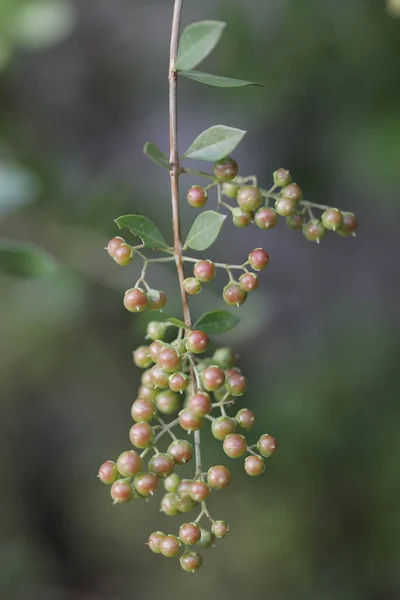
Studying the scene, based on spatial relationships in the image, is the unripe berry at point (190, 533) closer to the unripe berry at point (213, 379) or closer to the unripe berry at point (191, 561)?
the unripe berry at point (191, 561)

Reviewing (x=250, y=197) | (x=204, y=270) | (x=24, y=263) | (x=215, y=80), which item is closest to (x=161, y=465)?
(x=204, y=270)

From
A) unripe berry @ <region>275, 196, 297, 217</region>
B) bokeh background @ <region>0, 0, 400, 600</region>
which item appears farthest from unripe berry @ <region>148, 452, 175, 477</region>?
bokeh background @ <region>0, 0, 400, 600</region>

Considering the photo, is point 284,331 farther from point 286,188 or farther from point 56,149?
point 286,188

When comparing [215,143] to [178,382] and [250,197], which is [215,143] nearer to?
[250,197]

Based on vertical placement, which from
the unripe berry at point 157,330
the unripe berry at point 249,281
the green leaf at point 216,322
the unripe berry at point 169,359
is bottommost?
the unripe berry at point 169,359

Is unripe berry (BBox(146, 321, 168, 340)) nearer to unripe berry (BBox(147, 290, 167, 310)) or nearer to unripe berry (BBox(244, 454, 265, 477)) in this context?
unripe berry (BBox(147, 290, 167, 310))

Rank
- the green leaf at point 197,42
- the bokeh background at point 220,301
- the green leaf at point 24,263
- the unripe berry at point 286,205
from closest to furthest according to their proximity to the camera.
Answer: the green leaf at point 197,42 → the unripe berry at point 286,205 → the green leaf at point 24,263 → the bokeh background at point 220,301

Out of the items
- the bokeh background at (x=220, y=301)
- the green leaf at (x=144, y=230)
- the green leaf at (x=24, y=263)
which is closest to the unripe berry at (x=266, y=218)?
the green leaf at (x=144, y=230)
